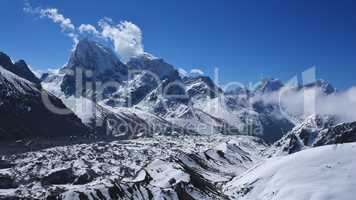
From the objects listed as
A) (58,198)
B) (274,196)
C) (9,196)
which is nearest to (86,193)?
(58,198)

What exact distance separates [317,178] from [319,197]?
1957 cm

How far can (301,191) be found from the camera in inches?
7200

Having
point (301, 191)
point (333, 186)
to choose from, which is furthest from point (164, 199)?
point (333, 186)

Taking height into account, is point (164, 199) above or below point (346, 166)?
below

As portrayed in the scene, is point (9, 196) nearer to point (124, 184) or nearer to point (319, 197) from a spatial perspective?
point (124, 184)

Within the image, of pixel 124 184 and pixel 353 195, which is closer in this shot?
pixel 353 195

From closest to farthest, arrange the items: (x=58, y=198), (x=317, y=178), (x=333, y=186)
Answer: (x=58, y=198), (x=333, y=186), (x=317, y=178)

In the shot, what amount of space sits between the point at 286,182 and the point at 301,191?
15459 millimetres

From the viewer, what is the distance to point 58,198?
165875 millimetres

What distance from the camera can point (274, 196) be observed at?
628ft

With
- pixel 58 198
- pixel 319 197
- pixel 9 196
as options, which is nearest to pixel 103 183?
pixel 58 198

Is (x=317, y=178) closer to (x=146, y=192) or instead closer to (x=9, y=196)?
(x=146, y=192)

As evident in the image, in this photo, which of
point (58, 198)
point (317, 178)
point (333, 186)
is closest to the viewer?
point (58, 198)

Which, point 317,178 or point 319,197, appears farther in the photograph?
point 317,178
